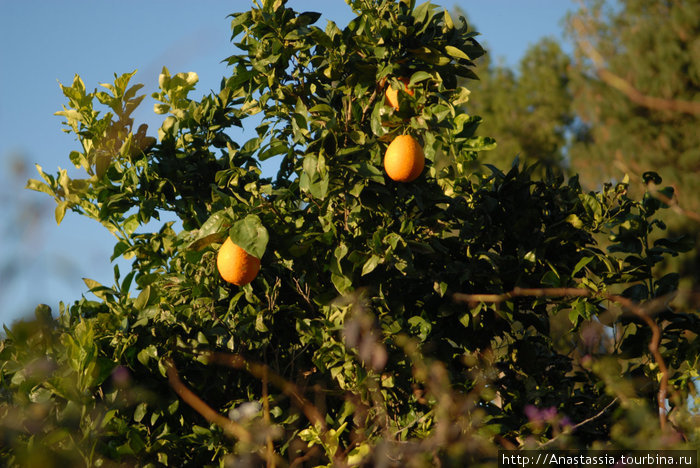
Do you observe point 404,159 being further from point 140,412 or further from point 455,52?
point 140,412

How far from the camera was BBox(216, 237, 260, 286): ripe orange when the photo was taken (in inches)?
91.4

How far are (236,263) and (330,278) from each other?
524 mm

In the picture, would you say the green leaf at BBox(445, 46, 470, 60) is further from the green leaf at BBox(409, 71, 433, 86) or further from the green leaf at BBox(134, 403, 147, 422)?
the green leaf at BBox(134, 403, 147, 422)

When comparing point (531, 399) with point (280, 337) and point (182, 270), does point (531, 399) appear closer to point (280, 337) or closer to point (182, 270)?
point (280, 337)

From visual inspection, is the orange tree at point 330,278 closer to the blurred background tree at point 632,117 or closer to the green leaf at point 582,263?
the green leaf at point 582,263

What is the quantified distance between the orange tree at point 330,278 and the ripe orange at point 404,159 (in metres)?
0.07

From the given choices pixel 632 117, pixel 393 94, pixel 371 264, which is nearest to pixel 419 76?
pixel 393 94

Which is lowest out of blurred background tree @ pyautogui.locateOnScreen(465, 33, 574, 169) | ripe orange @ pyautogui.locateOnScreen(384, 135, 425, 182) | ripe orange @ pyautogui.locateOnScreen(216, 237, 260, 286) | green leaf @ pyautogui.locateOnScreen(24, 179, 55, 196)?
ripe orange @ pyautogui.locateOnScreen(216, 237, 260, 286)

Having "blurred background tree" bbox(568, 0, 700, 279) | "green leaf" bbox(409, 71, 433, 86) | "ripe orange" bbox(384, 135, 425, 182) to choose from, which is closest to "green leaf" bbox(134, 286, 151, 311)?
"ripe orange" bbox(384, 135, 425, 182)

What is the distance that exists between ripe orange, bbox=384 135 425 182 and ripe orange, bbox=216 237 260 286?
56 cm

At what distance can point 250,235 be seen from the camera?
2232mm

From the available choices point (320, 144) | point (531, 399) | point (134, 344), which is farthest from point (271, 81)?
point (531, 399)

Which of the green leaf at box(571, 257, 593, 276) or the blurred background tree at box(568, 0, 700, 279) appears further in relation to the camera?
the blurred background tree at box(568, 0, 700, 279)

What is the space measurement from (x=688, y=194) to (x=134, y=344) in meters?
8.82
